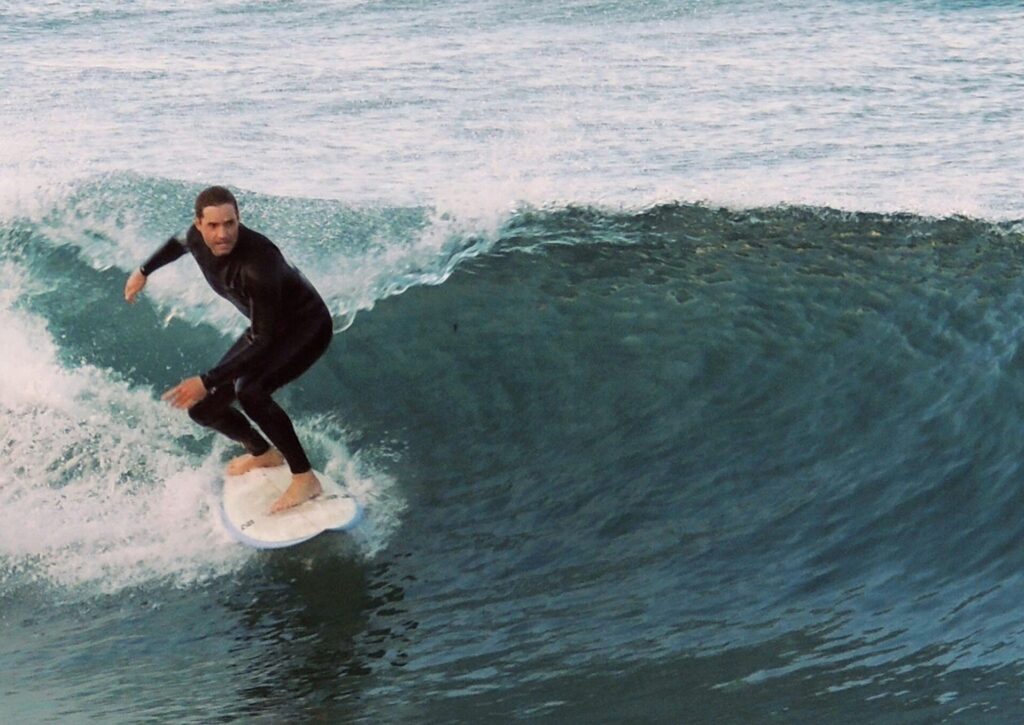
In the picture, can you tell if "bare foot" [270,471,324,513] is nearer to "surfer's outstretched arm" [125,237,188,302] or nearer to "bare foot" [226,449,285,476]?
"bare foot" [226,449,285,476]

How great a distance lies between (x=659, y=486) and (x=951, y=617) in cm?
166

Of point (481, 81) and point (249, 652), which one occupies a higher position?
point (481, 81)

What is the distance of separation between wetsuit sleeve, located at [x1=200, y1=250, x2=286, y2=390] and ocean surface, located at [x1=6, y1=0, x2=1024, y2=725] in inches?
37.8

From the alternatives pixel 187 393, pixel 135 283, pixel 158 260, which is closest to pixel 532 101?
pixel 135 283

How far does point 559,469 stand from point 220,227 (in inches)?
89.6

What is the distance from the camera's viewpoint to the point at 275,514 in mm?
6652

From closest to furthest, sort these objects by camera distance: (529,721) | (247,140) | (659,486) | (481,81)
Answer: (529,721), (659,486), (247,140), (481,81)

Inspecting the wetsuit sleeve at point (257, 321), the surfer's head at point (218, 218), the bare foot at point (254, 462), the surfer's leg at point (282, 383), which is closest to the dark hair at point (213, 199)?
the surfer's head at point (218, 218)

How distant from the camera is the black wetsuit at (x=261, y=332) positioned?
239 inches

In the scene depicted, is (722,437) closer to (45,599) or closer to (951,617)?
(951,617)

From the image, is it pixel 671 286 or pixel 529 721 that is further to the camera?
pixel 671 286

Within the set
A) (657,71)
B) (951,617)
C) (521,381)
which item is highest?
(657,71)

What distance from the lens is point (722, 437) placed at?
24.4 ft

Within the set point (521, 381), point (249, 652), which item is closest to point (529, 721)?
point (249, 652)
